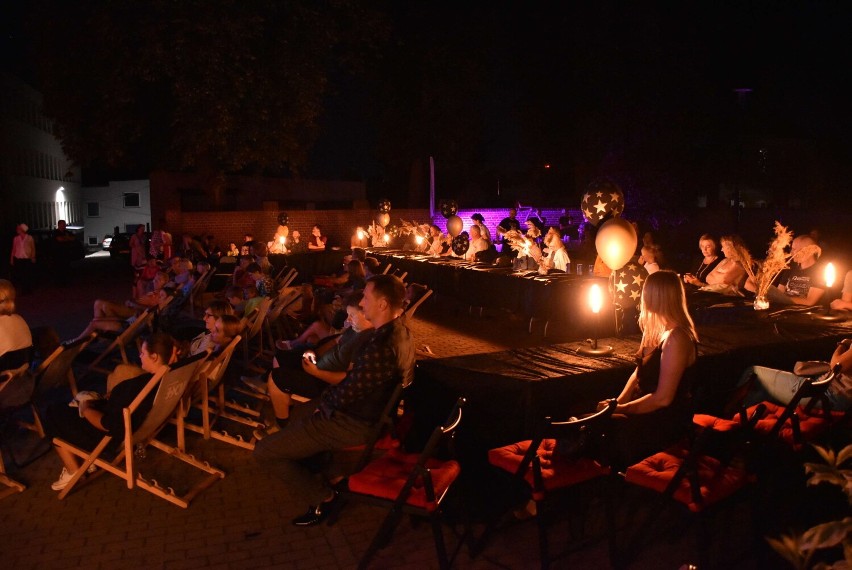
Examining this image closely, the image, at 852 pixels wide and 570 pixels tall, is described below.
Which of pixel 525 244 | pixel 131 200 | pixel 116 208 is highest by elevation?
pixel 131 200

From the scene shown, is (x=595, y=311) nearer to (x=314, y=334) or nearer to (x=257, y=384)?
(x=257, y=384)

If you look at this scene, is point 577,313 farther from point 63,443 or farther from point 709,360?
point 63,443

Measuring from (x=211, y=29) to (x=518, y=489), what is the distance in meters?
16.5

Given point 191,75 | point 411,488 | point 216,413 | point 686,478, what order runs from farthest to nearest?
point 191,75 < point 216,413 < point 686,478 < point 411,488

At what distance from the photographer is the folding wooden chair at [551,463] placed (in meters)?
3.37

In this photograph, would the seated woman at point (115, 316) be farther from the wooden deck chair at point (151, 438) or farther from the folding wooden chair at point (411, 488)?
the folding wooden chair at point (411, 488)

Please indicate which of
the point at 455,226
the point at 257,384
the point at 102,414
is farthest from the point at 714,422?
the point at 455,226

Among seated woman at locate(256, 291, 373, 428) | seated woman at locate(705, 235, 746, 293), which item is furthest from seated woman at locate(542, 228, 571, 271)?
seated woman at locate(256, 291, 373, 428)

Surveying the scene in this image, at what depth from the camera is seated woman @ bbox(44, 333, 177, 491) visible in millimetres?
4254

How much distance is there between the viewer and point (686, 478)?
3.44 metres

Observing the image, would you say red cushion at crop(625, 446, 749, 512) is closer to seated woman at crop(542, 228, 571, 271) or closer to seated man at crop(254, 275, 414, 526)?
seated man at crop(254, 275, 414, 526)

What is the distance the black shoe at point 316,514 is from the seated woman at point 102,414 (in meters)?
1.20

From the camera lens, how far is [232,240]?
21.2 m

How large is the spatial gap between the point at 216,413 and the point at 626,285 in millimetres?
3991
